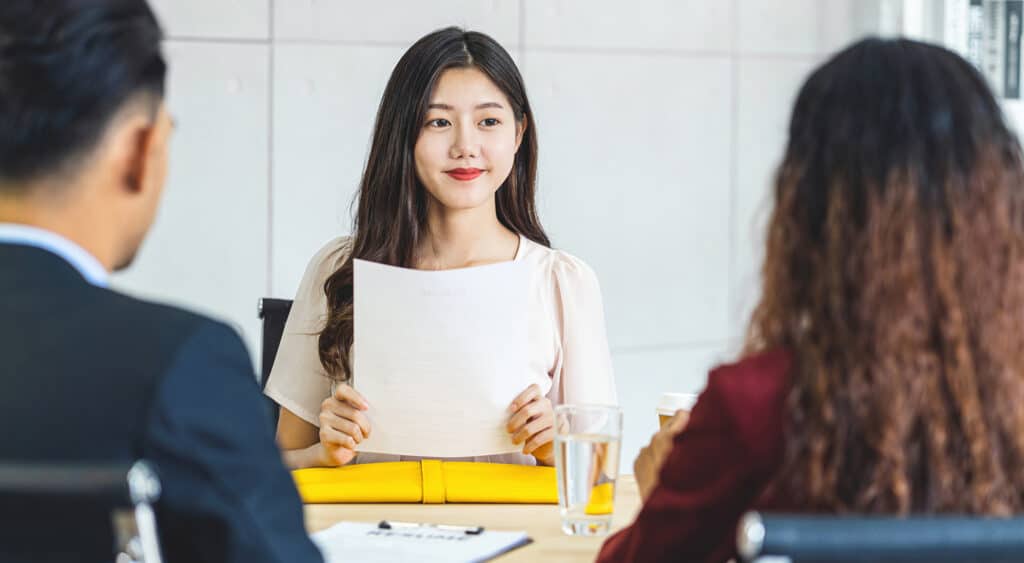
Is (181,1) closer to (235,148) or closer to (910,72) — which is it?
(235,148)

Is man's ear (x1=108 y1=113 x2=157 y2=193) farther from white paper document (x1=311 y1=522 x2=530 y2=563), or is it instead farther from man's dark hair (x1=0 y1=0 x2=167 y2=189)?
white paper document (x1=311 y1=522 x2=530 y2=563)

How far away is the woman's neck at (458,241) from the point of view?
2.31 meters

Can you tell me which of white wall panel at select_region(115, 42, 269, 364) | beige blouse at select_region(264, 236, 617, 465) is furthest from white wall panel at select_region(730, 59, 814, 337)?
beige blouse at select_region(264, 236, 617, 465)

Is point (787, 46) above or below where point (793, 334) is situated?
above

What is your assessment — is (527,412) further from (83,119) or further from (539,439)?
(83,119)

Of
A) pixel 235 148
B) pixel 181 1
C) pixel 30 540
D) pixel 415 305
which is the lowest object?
pixel 30 540

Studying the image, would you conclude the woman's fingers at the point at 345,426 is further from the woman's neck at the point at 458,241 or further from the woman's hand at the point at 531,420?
the woman's neck at the point at 458,241

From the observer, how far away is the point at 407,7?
12.4ft

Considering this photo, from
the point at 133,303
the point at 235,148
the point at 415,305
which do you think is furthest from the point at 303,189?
the point at 133,303

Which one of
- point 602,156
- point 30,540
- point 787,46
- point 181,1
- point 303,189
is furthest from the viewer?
point 787,46

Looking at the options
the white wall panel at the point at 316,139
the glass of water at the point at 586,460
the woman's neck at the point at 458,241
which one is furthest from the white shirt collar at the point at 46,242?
the white wall panel at the point at 316,139

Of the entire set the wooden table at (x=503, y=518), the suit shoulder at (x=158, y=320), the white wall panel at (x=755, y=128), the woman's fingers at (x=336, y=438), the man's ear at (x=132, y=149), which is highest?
the white wall panel at (x=755, y=128)

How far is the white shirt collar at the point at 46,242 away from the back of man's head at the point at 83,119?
0.04 feet

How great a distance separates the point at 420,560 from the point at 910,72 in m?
0.77
